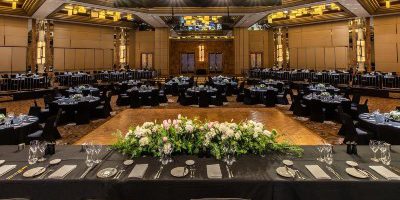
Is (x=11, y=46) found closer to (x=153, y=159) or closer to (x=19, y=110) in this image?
(x=19, y=110)

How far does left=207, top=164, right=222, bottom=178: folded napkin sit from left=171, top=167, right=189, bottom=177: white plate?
0.63 feet

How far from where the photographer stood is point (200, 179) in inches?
91.1

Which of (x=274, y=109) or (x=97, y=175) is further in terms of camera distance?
(x=274, y=109)

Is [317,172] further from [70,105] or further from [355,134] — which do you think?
[70,105]

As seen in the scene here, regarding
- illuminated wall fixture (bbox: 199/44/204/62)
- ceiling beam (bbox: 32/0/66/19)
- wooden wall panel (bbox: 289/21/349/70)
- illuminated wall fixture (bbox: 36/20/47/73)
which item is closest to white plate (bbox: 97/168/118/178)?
ceiling beam (bbox: 32/0/66/19)

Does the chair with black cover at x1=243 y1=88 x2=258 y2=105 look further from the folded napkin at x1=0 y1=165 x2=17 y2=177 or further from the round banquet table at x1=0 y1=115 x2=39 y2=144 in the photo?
the folded napkin at x1=0 y1=165 x2=17 y2=177

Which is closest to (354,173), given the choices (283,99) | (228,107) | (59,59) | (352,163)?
(352,163)

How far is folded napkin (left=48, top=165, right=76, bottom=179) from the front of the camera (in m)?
2.37

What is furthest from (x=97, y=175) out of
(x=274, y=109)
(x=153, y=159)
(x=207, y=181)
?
(x=274, y=109)

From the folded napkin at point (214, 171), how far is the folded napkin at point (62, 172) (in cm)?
119

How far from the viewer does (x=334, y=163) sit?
2682 mm

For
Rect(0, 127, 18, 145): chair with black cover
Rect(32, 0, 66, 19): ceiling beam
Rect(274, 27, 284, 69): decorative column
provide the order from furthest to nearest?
Rect(274, 27, 284, 69): decorative column → Rect(32, 0, 66, 19): ceiling beam → Rect(0, 127, 18, 145): chair with black cover

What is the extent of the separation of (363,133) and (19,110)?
10638mm

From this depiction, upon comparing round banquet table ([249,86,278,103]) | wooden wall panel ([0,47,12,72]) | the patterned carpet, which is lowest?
the patterned carpet
